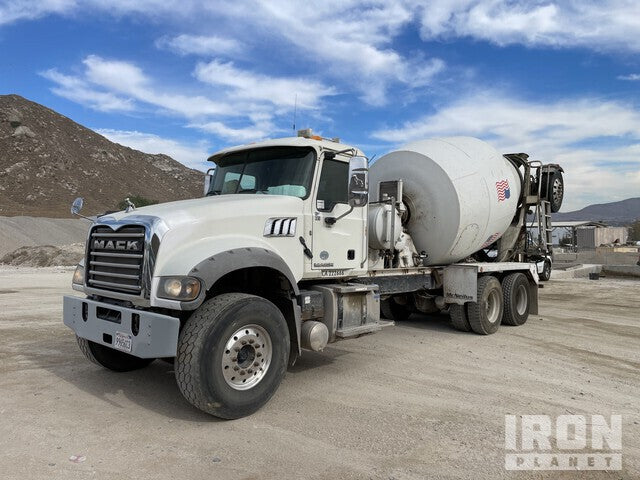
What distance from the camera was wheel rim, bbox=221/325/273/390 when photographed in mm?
4555

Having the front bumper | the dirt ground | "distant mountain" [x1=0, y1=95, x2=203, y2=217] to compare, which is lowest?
the dirt ground

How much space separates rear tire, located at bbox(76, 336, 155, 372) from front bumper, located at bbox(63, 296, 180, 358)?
0.52 m

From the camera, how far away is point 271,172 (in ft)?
19.3

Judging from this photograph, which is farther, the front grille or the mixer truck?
the front grille

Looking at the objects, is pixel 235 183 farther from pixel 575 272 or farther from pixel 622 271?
pixel 622 271

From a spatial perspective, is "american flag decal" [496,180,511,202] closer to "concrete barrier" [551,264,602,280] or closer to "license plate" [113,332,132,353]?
"license plate" [113,332,132,353]

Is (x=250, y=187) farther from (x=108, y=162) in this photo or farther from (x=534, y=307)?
(x=108, y=162)

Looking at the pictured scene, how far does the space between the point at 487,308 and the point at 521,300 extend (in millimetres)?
1384

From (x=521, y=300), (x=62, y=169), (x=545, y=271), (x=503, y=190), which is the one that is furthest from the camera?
(x=62, y=169)

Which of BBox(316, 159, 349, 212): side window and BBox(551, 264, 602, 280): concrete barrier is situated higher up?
BBox(316, 159, 349, 212): side window

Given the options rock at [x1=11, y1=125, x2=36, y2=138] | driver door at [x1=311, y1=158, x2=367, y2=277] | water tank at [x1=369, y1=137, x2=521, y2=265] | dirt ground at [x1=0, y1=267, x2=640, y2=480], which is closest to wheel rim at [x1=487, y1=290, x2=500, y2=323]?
dirt ground at [x1=0, y1=267, x2=640, y2=480]

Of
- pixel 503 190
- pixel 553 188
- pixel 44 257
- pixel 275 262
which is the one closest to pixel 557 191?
pixel 553 188

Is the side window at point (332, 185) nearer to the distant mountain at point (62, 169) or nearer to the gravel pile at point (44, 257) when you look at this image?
the gravel pile at point (44, 257)

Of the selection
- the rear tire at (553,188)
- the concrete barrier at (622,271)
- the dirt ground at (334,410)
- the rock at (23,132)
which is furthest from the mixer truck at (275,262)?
the rock at (23,132)
